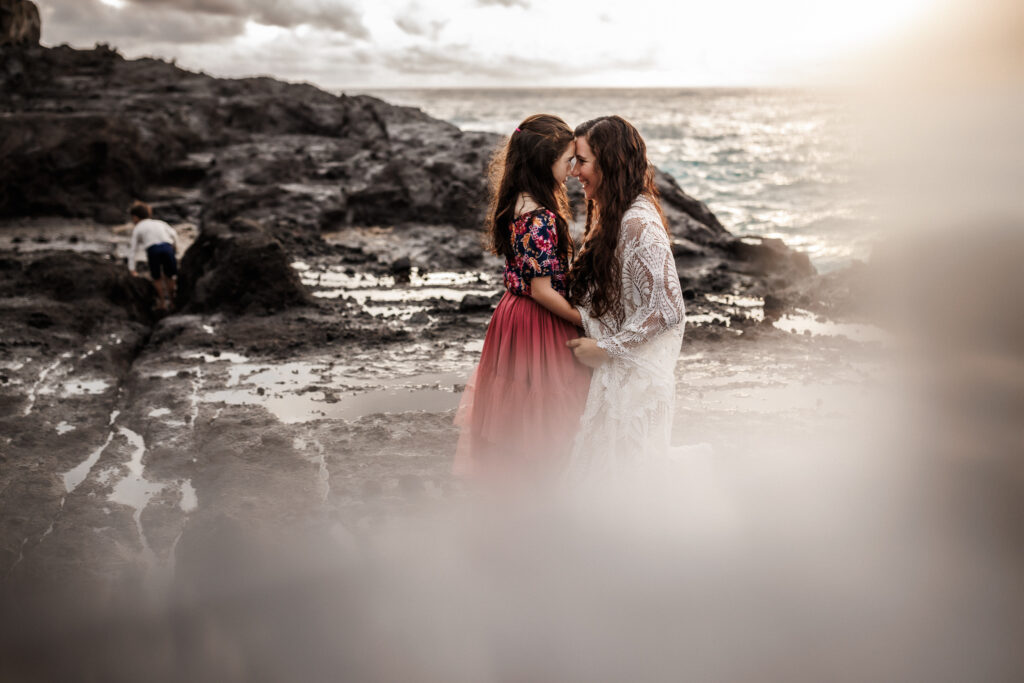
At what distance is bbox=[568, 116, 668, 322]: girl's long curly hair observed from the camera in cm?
300

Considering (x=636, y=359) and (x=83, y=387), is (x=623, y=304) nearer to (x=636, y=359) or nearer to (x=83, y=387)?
(x=636, y=359)

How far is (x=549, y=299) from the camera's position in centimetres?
319

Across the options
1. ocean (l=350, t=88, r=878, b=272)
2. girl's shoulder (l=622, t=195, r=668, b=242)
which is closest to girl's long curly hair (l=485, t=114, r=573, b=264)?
girl's shoulder (l=622, t=195, r=668, b=242)

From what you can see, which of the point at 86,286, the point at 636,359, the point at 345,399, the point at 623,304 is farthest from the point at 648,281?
the point at 86,286

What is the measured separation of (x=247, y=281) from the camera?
8.34 meters

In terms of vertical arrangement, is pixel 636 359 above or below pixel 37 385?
above

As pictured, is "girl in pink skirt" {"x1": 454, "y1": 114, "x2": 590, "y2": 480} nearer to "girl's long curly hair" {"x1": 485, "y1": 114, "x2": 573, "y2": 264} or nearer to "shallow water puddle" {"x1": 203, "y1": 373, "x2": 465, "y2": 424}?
"girl's long curly hair" {"x1": 485, "y1": 114, "x2": 573, "y2": 264}

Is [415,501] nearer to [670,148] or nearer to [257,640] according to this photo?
[257,640]

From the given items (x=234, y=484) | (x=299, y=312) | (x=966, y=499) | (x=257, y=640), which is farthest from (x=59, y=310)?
(x=966, y=499)

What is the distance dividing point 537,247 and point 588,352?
1.55ft

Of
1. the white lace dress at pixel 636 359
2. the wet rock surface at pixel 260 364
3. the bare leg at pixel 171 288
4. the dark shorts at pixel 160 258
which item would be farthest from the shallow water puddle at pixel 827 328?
the dark shorts at pixel 160 258

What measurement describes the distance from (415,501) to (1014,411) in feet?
10.5

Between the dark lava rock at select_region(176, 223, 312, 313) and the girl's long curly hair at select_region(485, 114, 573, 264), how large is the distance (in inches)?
220

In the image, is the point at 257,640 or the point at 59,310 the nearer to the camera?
the point at 257,640
